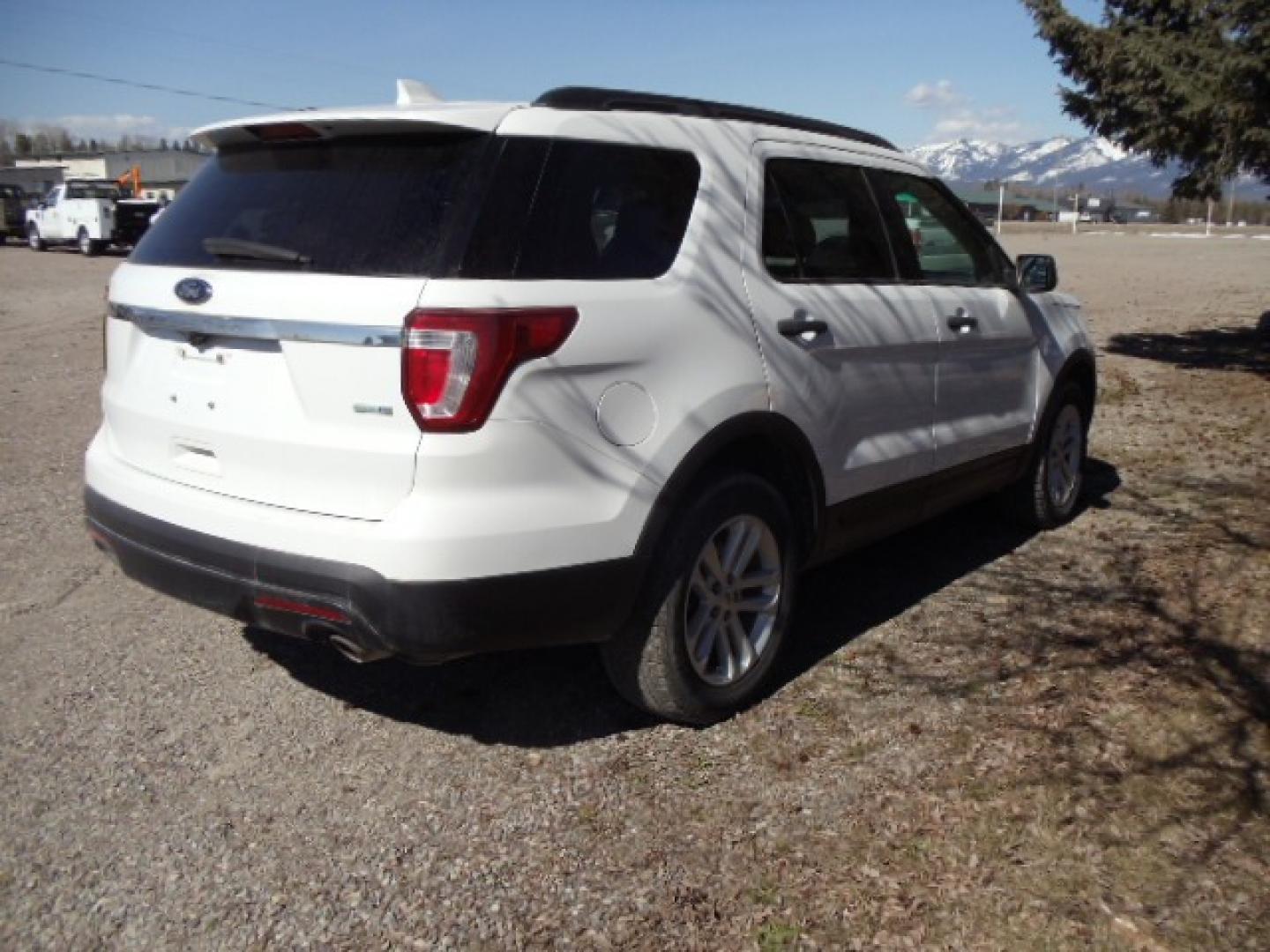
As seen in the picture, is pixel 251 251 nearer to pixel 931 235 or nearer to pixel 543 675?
pixel 543 675

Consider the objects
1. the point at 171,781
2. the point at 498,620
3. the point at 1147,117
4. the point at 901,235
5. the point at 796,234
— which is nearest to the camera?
the point at 498,620

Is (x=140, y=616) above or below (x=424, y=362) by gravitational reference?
below

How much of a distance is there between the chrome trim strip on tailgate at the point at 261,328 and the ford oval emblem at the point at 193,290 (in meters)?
0.04

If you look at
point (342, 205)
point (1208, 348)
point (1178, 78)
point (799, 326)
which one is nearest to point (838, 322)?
point (799, 326)

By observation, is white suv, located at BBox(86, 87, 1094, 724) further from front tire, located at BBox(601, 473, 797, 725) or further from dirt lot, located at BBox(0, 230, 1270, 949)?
dirt lot, located at BBox(0, 230, 1270, 949)

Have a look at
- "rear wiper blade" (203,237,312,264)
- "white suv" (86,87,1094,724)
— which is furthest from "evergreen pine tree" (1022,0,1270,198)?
"rear wiper blade" (203,237,312,264)

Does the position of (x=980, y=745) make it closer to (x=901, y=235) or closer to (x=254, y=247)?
(x=901, y=235)

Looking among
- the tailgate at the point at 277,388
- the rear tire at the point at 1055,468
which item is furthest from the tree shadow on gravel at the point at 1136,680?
the tailgate at the point at 277,388

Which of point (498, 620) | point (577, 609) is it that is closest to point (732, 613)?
point (577, 609)

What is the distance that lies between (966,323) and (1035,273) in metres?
0.89

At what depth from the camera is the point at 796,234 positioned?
3811 mm

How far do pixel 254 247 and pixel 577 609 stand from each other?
135 cm

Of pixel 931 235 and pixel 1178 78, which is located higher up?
pixel 1178 78

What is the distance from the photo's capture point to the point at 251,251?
3.06 m
